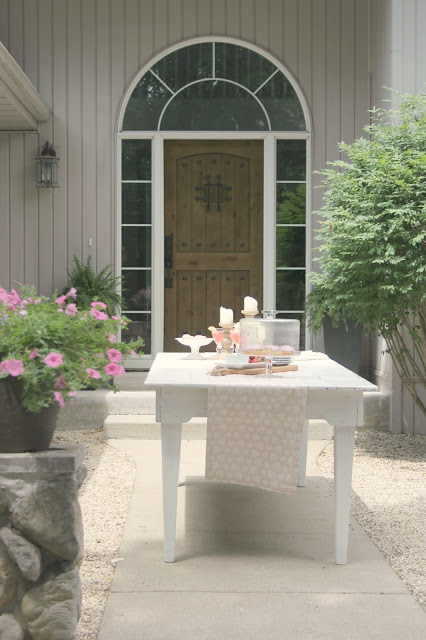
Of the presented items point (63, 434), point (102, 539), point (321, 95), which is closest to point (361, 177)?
point (321, 95)

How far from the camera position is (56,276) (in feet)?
23.8

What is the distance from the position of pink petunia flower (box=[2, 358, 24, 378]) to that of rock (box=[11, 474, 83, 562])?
0.31 metres

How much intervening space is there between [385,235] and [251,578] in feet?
9.15

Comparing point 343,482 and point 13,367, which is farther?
point 343,482

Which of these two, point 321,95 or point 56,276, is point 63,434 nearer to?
point 56,276

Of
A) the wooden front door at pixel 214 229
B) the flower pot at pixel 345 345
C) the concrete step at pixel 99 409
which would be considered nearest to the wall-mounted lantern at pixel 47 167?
the wooden front door at pixel 214 229

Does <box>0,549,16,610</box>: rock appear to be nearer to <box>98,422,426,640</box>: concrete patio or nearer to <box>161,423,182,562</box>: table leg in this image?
<box>98,422,426,640</box>: concrete patio

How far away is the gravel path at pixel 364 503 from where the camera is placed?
3154 millimetres

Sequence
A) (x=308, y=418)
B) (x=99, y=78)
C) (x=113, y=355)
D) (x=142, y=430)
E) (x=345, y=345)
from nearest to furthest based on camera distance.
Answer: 1. (x=113, y=355)
2. (x=308, y=418)
3. (x=142, y=430)
4. (x=345, y=345)
5. (x=99, y=78)

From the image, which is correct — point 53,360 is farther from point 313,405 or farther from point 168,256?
point 168,256

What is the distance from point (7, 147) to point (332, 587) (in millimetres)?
5259

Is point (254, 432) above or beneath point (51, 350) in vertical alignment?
beneath

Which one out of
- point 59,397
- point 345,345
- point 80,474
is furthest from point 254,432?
point 345,345

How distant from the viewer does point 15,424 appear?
243cm
